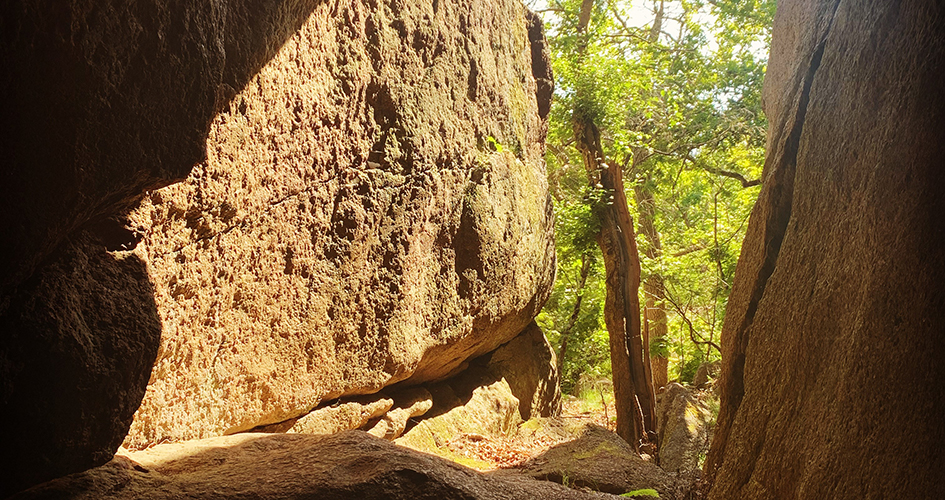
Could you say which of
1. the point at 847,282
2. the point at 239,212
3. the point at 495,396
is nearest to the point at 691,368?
the point at 495,396

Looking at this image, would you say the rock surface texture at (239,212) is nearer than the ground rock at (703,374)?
Yes

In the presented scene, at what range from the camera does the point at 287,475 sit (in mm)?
2543

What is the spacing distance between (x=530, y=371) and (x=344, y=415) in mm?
3756

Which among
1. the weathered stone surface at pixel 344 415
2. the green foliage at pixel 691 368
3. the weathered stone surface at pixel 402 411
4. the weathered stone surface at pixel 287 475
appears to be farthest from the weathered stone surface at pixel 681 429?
the weathered stone surface at pixel 287 475

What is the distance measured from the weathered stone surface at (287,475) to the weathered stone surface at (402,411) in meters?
1.92

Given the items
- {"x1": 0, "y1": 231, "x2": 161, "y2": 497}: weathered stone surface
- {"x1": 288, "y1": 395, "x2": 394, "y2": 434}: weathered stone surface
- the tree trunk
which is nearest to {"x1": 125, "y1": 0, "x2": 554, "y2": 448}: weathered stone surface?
{"x1": 288, "y1": 395, "x2": 394, "y2": 434}: weathered stone surface

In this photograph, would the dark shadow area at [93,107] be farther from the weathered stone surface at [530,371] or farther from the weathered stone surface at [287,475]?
the weathered stone surface at [530,371]

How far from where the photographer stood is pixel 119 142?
2.15 m

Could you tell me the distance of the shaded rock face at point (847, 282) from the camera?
6.49ft

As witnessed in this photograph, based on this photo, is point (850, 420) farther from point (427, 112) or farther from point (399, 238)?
point (427, 112)

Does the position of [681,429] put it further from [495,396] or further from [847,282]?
[847,282]

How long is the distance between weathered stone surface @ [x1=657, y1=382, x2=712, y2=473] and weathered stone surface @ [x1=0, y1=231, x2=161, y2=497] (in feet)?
18.2

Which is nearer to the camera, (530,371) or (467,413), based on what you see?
(467,413)

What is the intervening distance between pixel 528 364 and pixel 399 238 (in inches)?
143
